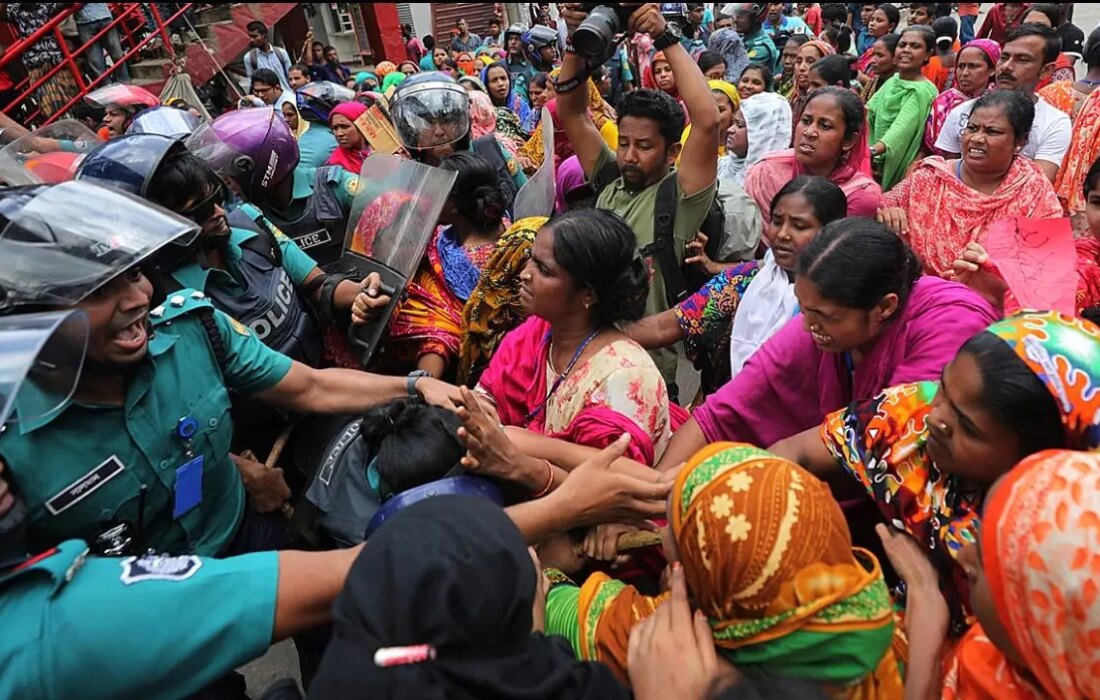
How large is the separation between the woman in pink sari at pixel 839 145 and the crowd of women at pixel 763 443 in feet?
0.05

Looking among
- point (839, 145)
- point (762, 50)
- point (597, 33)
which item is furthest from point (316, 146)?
point (762, 50)

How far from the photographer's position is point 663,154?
9.14 feet

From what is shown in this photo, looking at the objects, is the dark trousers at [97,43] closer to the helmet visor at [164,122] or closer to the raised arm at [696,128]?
the helmet visor at [164,122]

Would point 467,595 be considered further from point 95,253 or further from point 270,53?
point 270,53

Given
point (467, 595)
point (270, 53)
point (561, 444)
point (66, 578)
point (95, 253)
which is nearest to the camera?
point (467, 595)

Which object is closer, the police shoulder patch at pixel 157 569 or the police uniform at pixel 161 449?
the police shoulder patch at pixel 157 569

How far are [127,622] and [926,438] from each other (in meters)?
1.55

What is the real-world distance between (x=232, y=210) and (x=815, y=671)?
233 cm

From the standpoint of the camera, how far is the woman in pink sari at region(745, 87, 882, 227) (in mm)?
3045

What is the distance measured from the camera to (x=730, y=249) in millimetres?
2922

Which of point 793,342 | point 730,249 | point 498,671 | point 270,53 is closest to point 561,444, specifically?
point 793,342

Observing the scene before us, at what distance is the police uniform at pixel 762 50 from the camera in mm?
7763

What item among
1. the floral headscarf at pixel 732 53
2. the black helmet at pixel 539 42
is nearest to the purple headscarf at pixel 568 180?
the black helmet at pixel 539 42

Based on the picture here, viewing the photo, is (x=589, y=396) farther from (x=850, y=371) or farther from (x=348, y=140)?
(x=348, y=140)
